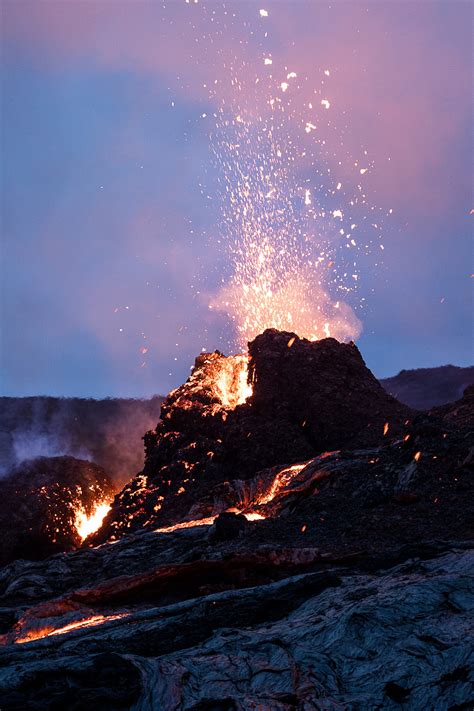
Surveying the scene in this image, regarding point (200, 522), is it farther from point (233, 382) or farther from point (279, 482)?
point (233, 382)

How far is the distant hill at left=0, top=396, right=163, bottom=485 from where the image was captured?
39.8 metres

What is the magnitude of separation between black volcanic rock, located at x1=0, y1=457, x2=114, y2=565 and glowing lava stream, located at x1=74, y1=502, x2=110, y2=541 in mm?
162

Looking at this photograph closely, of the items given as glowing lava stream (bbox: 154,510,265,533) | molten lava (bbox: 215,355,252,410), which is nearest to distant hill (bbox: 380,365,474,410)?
molten lava (bbox: 215,355,252,410)

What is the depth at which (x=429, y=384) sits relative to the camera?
7056cm

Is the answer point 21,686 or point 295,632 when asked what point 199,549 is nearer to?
point 295,632

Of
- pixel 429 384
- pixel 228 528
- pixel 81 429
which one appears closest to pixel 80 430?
pixel 81 429

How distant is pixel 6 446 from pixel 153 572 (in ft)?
97.2

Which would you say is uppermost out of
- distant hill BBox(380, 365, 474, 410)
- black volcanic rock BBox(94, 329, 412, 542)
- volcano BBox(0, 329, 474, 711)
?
distant hill BBox(380, 365, 474, 410)

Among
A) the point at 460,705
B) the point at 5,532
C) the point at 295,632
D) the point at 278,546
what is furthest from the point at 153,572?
the point at 5,532

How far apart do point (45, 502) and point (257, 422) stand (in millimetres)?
10316

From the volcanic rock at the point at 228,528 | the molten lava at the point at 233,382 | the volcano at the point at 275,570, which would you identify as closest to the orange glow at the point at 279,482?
the volcano at the point at 275,570

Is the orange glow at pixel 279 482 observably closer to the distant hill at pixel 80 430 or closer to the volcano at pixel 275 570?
the volcano at pixel 275 570

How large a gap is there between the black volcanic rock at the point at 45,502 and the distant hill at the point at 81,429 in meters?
3.44

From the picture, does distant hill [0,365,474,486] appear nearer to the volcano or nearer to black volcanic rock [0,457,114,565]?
black volcanic rock [0,457,114,565]
